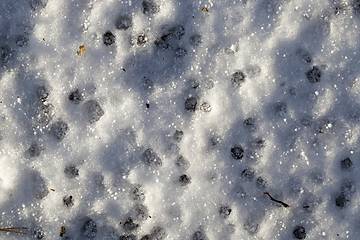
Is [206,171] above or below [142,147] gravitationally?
below

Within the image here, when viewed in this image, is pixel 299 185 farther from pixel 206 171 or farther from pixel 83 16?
pixel 83 16

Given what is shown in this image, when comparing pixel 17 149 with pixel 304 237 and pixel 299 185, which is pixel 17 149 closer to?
pixel 299 185

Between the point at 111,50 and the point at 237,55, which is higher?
the point at 111,50

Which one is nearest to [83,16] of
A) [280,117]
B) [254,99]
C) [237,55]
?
[237,55]

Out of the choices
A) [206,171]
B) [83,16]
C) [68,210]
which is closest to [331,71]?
[206,171]

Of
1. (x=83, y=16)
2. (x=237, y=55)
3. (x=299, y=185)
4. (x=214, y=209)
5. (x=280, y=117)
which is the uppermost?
(x=83, y=16)

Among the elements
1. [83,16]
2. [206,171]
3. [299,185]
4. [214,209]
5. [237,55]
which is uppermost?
[83,16]

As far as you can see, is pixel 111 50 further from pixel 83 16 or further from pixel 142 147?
pixel 142 147
